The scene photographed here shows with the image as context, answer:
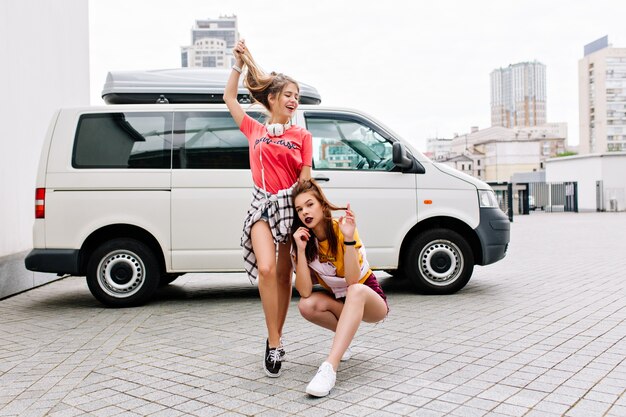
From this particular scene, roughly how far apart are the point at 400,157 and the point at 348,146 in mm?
604

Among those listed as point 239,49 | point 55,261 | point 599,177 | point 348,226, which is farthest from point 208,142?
point 599,177

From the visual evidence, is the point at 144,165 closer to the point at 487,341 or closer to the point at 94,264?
the point at 94,264

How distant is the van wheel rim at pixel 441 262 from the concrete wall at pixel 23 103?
5027 mm

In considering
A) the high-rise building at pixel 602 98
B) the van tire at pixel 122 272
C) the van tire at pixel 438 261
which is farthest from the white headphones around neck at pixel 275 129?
the high-rise building at pixel 602 98

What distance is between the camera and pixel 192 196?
7055 mm

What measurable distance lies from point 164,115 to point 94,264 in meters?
1.73

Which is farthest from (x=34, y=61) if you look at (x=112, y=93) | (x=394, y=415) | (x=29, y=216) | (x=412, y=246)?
(x=394, y=415)

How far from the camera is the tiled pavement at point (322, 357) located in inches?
144

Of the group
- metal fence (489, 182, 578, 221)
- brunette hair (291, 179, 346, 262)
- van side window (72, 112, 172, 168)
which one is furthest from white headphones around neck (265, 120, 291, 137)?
metal fence (489, 182, 578, 221)

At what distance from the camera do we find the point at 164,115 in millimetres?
7227

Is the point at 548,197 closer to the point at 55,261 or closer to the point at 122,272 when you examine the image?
the point at 122,272

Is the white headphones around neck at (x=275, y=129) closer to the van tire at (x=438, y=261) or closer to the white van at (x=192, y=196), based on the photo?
the white van at (x=192, y=196)

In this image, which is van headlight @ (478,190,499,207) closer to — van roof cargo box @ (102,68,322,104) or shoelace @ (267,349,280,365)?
van roof cargo box @ (102,68,322,104)

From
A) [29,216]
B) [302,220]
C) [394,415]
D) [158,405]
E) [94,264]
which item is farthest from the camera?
[29,216]
